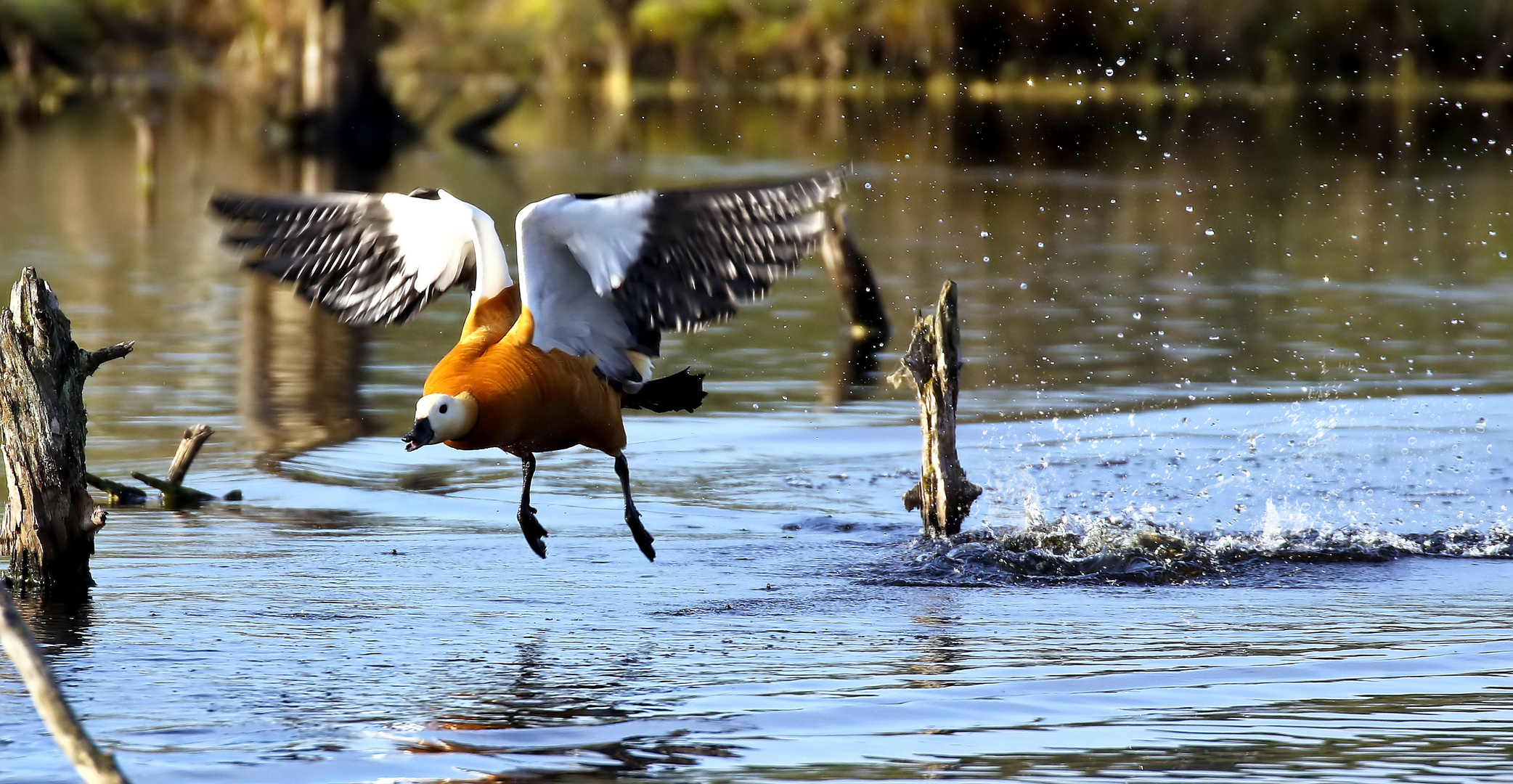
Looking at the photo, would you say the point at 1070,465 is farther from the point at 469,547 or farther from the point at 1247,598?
the point at 469,547

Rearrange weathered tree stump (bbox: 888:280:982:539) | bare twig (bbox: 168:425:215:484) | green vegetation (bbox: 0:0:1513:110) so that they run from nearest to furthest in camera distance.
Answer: weathered tree stump (bbox: 888:280:982:539) → bare twig (bbox: 168:425:215:484) → green vegetation (bbox: 0:0:1513:110)

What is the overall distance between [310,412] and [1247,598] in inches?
225

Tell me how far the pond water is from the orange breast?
0.60 metres

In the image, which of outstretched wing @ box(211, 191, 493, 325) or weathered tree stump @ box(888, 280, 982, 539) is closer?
outstretched wing @ box(211, 191, 493, 325)

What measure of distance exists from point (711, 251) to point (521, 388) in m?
0.82

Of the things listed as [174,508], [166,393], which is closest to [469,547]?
[174,508]

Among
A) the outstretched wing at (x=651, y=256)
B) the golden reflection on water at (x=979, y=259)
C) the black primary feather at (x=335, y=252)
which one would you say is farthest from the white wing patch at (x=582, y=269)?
the golden reflection on water at (x=979, y=259)

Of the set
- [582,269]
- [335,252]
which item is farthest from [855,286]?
[582,269]

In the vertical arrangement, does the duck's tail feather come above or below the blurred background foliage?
below

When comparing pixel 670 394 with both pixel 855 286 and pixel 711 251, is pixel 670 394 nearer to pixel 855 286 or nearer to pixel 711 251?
pixel 711 251

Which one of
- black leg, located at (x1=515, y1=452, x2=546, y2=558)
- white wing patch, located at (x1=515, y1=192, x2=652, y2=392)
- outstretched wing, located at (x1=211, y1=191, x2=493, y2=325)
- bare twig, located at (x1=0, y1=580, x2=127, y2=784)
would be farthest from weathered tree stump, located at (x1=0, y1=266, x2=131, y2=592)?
bare twig, located at (x1=0, y1=580, x2=127, y2=784)

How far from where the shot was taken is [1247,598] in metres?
7.35

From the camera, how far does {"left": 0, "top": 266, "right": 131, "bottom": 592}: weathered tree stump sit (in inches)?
263

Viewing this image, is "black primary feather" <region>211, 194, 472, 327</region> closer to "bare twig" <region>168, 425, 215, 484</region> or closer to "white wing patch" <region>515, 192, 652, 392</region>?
"white wing patch" <region>515, 192, 652, 392</region>
